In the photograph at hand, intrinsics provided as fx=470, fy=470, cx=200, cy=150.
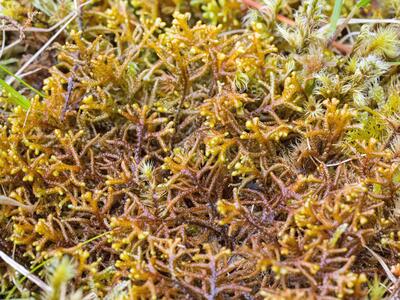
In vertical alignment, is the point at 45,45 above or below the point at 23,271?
above

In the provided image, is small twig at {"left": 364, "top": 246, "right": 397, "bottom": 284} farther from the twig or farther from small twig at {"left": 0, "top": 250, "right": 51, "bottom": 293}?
small twig at {"left": 0, "top": 250, "right": 51, "bottom": 293}

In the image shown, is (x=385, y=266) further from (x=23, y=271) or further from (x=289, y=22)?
(x=23, y=271)

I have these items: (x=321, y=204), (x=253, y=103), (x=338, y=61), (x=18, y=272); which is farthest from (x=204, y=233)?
(x=338, y=61)

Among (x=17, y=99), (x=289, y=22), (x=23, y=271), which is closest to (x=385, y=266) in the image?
(x=289, y=22)

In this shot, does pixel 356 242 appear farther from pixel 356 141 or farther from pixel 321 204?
pixel 356 141

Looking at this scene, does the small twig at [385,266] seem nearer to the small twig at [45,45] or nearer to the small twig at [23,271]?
the small twig at [23,271]

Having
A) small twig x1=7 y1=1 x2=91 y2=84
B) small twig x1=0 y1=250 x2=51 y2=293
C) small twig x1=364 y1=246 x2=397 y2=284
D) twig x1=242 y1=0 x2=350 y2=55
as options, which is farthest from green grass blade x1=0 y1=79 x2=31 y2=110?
small twig x1=364 y1=246 x2=397 y2=284

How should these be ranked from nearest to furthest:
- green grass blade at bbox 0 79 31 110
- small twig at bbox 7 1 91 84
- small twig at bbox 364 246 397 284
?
small twig at bbox 364 246 397 284
green grass blade at bbox 0 79 31 110
small twig at bbox 7 1 91 84

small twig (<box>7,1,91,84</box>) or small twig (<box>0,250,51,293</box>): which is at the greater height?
small twig (<box>7,1,91,84</box>)

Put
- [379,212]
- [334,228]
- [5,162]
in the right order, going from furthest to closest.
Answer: [5,162] < [379,212] < [334,228]
